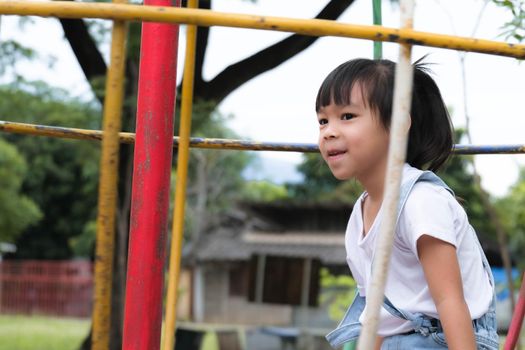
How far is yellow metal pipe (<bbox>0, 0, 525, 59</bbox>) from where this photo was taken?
113 cm

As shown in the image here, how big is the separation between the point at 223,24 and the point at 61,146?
32.3 metres

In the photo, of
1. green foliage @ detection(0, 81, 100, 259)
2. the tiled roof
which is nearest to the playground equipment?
the tiled roof

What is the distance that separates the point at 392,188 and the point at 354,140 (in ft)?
1.60

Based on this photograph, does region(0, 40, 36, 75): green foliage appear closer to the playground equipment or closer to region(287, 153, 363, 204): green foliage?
the playground equipment

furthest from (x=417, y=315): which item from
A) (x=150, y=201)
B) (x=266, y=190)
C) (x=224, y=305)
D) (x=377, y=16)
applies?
(x=266, y=190)

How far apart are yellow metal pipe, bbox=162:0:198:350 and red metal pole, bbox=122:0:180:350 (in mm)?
261

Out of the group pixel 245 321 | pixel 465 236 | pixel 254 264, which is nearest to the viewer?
pixel 465 236

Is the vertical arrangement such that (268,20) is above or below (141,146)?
above

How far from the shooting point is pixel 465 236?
5.21 ft

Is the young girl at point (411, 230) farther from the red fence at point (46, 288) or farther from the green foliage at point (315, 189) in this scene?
the red fence at point (46, 288)

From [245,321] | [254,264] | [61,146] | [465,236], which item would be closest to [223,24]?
[465,236]

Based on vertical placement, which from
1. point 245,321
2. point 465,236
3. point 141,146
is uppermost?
point 141,146

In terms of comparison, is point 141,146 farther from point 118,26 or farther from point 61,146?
point 61,146

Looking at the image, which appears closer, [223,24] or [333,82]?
[223,24]
